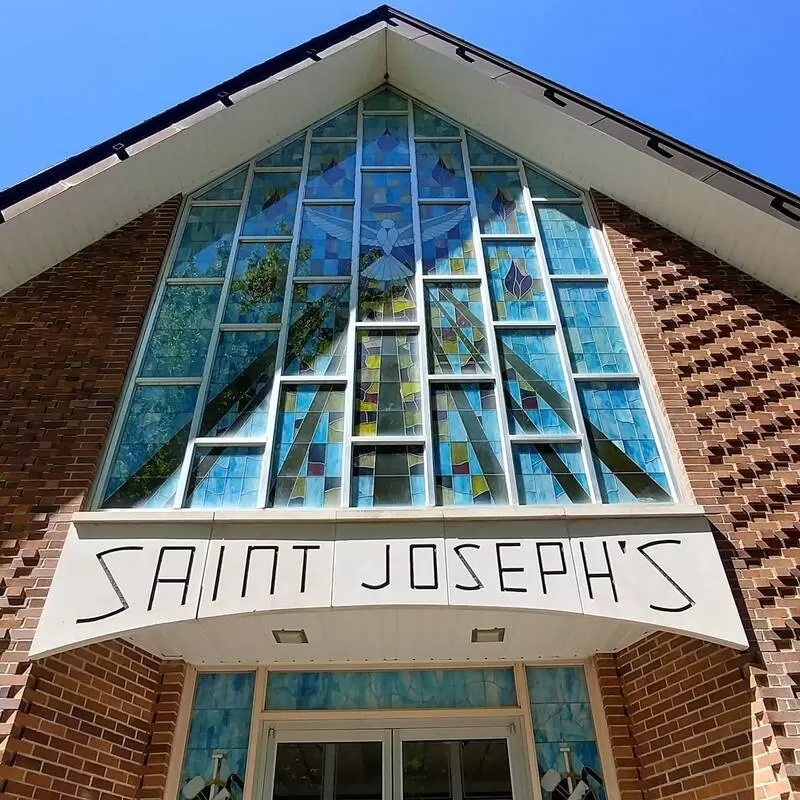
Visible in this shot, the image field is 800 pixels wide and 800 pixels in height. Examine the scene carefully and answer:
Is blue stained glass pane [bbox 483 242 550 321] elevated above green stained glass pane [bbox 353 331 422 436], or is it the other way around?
blue stained glass pane [bbox 483 242 550 321]

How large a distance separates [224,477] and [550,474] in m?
2.81

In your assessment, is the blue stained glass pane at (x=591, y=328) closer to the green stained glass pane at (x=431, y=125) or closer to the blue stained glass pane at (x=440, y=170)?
the blue stained glass pane at (x=440, y=170)

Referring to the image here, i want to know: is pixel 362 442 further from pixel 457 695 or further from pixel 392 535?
pixel 457 695

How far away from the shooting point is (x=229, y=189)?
7941 millimetres

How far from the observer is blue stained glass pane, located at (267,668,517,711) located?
5.46 meters

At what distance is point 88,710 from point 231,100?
6.67 m

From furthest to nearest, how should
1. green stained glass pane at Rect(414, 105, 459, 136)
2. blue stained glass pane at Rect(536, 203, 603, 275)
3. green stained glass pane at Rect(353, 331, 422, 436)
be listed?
green stained glass pane at Rect(414, 105, 459, 136), blue stained glass pane at Rect(536, 203, 603, 275), green stained glass pane at Rect(353, 331, 422, 436)

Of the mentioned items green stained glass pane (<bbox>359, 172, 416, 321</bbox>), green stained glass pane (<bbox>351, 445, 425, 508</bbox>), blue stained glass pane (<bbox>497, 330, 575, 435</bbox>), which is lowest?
green stained glass pane (<bbox>351, 445, 425, 508</bbox>)

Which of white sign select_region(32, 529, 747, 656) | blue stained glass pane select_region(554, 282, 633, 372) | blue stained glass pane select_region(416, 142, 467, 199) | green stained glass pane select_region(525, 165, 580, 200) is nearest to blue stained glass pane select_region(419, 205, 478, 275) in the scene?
blue stained glass pane select_region(416, 142, 467, 199)

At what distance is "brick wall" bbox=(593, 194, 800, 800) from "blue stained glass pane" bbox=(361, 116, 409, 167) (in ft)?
9.99

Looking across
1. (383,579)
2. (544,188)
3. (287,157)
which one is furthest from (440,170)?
(383,579)

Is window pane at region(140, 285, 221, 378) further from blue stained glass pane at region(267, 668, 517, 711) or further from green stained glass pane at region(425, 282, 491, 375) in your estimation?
blue stained glass pane at region(267, 668, 517, 711)

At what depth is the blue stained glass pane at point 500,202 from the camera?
7.43 metres

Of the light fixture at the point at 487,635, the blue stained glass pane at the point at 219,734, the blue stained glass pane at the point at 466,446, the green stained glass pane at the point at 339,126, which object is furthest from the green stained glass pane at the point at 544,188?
the blue stained glass pane at the point at 219,734
